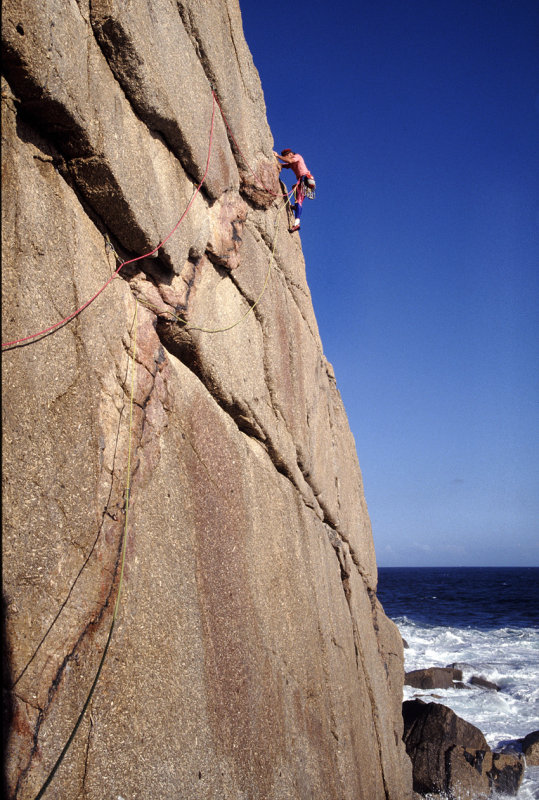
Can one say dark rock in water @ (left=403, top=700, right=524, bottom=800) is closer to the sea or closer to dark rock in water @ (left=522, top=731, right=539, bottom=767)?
the sea

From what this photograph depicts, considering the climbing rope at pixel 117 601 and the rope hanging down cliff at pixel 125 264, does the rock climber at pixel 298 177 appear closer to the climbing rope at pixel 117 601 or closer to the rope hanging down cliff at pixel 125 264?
the rope hanging down cliff at pixel 125 264

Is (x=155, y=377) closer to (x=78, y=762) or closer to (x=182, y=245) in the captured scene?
(x=182, y=245)

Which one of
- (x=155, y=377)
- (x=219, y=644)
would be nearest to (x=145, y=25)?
(x=155, y=377)

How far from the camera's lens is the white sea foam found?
50.4 feet

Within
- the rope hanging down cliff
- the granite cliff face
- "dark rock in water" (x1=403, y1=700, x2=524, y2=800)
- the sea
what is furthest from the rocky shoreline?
the rope hanging down cliff

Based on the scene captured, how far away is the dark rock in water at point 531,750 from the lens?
41.5 ft

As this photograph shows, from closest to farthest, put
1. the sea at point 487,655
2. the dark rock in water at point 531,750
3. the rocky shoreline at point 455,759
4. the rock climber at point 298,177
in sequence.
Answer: the rock climber at point 298,177
the rocky shoreline at point 455,759
the dark rock in water at point 531,750
the sea at point 487,655

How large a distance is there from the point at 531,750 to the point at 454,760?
9.22ft

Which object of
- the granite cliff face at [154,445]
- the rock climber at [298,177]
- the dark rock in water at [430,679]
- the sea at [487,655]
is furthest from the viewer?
the dark rock in water at [430,679]

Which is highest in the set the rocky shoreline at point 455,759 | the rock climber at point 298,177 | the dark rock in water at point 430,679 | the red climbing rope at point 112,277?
the rock climber at point 298,177

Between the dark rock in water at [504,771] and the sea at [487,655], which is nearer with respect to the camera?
the dark rock in water at [504,771]

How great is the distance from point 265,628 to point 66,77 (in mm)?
5095

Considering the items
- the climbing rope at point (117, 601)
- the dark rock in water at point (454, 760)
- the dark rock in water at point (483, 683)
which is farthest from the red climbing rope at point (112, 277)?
the dark rock in water at point (483, 683)

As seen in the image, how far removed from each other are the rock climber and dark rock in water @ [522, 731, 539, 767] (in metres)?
12.4
